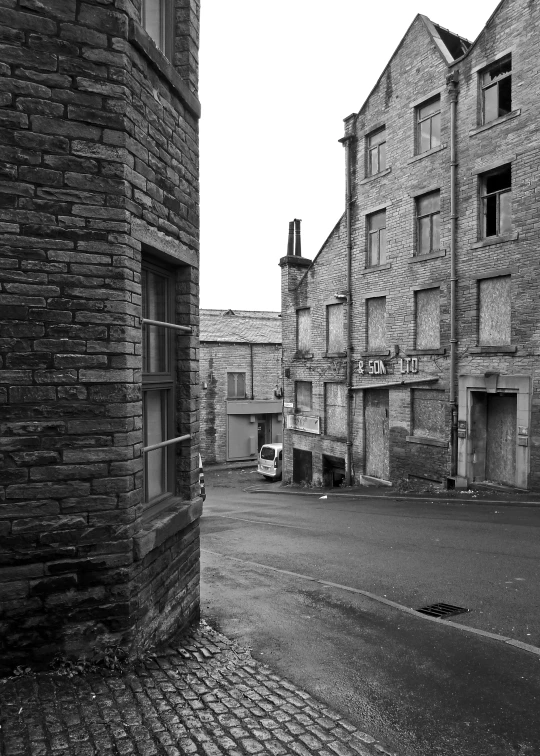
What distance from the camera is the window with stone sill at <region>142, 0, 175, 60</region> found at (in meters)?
5.72

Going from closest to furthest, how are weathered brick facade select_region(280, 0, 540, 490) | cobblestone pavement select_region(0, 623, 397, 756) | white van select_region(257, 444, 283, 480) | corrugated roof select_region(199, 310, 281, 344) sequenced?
cobblestone pavement select_region(0, 623, 397, 756)
weathered brick facade select_region(280, 0, 540, 490)
white van select_region(257, 444, 283, 480)
corrugated roof select_region(199, 310, 281, 344)

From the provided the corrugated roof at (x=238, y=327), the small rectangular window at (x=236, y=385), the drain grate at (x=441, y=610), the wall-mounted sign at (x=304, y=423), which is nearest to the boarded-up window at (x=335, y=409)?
the wall-mounted sign at (x=304, y=423)

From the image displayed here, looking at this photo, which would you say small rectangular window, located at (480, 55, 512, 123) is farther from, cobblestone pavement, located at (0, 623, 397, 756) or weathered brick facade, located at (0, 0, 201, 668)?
cobblestone pavement, located at (0, 623, 397, 756)

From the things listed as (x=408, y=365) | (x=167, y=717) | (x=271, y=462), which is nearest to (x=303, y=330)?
(x=408, y=365)

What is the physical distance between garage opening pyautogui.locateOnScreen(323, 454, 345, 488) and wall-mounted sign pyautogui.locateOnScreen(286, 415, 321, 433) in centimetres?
131

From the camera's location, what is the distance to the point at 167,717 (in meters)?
4.09

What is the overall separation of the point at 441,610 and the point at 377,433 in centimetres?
1535

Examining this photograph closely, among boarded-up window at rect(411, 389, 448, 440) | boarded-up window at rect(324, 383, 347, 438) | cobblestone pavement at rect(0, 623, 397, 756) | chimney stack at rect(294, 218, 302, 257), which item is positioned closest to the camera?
cobblestone pavement at rect(0, 623, 397, 756)

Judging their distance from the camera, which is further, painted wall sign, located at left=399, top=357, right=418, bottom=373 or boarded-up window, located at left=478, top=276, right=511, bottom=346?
painted wall sign, located at left=399, top=357, right=418, bottom=373

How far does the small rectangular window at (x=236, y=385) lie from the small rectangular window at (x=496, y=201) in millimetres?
20722

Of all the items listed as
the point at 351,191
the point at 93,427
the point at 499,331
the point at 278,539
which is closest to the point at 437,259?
the point at 499,331

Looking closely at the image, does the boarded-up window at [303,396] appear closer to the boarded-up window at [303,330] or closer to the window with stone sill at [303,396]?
the window with stone sill at [303,396]

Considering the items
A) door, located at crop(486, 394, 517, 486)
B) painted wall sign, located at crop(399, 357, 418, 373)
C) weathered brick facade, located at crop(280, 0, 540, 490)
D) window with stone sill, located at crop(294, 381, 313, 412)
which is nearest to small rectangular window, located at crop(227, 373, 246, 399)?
window with stone sill, located at crop(294, 381, 313, 412)

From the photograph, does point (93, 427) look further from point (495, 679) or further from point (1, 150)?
point (495, 679)
